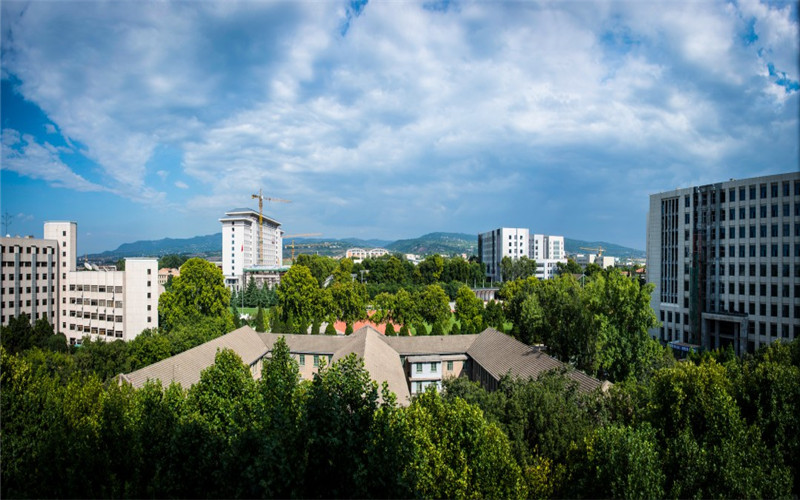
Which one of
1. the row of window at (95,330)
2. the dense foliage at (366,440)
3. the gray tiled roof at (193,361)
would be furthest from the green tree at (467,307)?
the row of window at (95,330)

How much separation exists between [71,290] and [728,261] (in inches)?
2330

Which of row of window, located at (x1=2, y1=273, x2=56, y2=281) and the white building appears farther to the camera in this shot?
the white building

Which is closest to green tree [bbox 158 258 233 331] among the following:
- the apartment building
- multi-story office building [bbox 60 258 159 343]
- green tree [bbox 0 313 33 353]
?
multi-story office building [bbox 60 258 159 343]

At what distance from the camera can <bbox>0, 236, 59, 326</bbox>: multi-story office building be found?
38.0m

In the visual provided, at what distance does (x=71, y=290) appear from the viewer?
136ft

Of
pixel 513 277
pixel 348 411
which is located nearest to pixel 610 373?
pixel 348 411

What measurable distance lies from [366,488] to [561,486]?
19.2ft

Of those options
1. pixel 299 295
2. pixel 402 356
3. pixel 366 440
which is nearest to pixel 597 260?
pixel 299 295

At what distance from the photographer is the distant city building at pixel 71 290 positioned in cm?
3781

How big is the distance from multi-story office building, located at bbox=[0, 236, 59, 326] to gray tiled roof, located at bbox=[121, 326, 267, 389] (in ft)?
71.7

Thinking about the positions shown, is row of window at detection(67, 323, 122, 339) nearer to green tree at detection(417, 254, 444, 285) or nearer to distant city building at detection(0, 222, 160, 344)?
distant city building at detection(0, 222, 160, 344)

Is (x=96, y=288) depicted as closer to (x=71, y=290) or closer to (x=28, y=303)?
(x=71, y=290)

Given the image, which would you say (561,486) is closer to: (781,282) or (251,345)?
(251,345)

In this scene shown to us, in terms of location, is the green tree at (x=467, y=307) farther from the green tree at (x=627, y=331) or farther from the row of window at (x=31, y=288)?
the row of window at (x=31, y=288)
